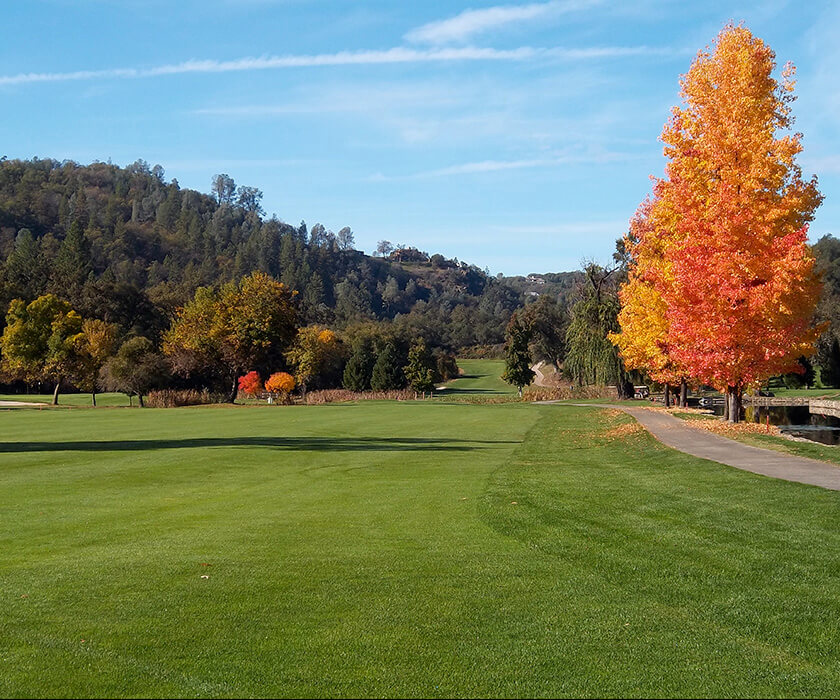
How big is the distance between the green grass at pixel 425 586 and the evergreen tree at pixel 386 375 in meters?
70.4

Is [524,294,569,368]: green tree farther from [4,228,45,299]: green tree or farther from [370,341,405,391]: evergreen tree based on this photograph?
[4,228,45,299]: green tree

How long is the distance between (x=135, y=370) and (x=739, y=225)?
4965 centimetres

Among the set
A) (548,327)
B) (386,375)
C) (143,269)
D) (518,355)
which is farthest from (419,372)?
(143,269)

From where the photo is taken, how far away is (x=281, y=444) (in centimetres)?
2366

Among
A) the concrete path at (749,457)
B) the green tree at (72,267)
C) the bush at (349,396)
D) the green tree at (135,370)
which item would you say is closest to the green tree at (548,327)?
the bush at (349,396)

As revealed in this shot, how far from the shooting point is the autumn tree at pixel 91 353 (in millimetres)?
64500

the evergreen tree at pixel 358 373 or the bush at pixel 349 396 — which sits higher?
the evergreen tree at pixel 358 373

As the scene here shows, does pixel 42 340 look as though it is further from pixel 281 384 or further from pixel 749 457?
pixel 749 457

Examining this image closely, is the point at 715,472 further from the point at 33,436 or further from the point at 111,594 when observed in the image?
the point at 33,436

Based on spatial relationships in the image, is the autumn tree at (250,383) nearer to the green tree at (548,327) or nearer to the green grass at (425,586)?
the green tree at (548,327)

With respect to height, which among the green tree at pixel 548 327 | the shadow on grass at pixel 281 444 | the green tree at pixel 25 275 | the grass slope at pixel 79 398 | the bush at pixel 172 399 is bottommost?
the grass slope at pixel 79 398

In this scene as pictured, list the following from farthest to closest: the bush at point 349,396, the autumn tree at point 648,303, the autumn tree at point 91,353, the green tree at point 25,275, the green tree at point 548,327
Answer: the green tree at point 25,275 < the green tree at point 548,327 < the bush at point 349,396 < the autumn tree at point 91,353 < the autumn tree at point 648,303

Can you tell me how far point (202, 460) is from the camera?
62.6 ft

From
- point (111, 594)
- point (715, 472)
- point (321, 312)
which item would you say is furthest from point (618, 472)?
point (321, 312)
